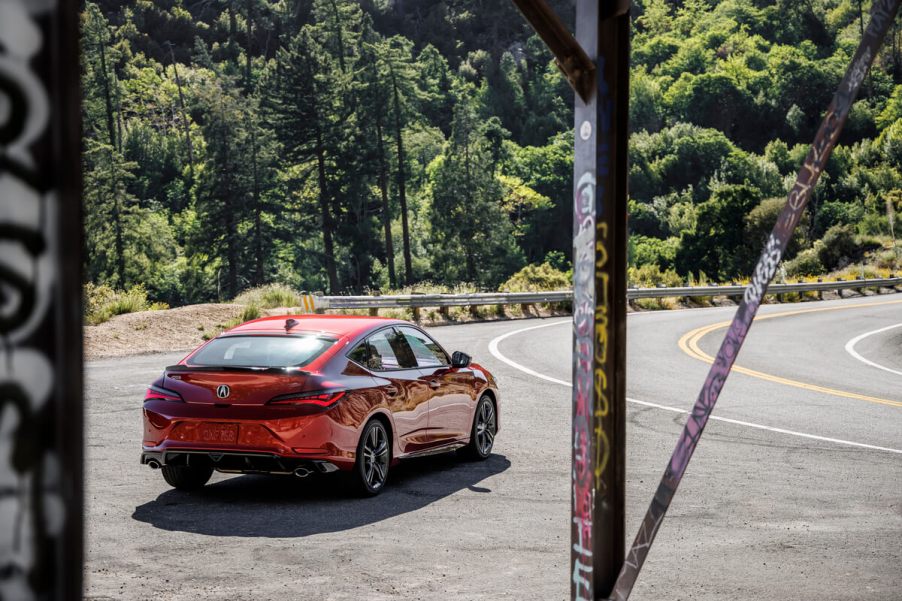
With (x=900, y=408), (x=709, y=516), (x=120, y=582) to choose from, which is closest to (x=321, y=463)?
(x=120, y=582)

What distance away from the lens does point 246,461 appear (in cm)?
893

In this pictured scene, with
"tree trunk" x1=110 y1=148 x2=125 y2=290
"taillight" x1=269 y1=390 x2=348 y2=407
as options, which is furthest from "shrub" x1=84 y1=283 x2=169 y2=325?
"tree trunk" x1=110 y1=148 x2=125 y2=290

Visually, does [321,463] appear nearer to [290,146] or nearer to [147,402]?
[147,402]

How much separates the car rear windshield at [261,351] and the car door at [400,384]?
40 centimetres

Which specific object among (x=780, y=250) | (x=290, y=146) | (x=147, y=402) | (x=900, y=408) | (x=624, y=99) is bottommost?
(x=900, y=408)

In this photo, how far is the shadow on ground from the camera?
837cm

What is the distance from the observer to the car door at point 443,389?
1071 centimetres

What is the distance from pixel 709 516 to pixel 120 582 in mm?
4559

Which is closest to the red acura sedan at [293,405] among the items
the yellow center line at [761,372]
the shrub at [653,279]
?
the yellow center line at [761,372]

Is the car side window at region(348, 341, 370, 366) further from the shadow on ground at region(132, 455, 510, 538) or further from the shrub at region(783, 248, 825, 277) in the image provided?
the shrub at region(783, 248, 825, 277)

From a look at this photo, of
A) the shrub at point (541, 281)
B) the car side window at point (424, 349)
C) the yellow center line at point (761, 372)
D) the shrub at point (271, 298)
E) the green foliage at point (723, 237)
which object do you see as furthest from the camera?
the green foliage at point (723, 237)

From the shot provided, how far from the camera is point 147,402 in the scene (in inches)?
366

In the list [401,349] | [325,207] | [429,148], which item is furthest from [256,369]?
[429,148]

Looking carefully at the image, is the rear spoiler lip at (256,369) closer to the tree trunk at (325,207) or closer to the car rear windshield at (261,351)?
the car rear windshield at (261,351)
